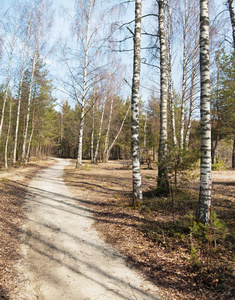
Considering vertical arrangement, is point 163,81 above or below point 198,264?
above

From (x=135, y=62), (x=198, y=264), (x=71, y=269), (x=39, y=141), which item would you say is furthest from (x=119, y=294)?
(x=39, y=141)

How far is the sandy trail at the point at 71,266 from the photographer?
104 inches

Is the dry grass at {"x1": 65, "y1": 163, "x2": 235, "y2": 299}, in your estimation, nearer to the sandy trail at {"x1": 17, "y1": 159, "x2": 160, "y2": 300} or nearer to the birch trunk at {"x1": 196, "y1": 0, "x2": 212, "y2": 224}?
the sandy trail at {"x1": 17, "y1": 159, "x2": 160, "y2": 300}

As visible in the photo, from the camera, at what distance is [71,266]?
322 centimetres

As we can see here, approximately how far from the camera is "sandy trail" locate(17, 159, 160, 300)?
2.64 m

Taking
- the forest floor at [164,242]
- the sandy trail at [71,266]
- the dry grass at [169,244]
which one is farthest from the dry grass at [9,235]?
the dry grass at [169,244]

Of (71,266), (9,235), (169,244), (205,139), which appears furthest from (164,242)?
(9,235)

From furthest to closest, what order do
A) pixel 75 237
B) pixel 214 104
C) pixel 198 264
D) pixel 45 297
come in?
pixel 214 104 → pixel 75 237 → pixel 198 264 → pixel 45 297

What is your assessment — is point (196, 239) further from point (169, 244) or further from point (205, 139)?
point (205, 139)

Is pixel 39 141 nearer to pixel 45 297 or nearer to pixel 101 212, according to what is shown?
pixel 101 212

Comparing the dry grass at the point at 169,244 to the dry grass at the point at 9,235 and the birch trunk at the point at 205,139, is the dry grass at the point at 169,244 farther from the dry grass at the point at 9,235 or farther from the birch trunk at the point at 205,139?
the dry grass at the point at 9,235

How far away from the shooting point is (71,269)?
314 centimetres

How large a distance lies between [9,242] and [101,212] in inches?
107

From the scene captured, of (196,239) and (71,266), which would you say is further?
(196,239)
